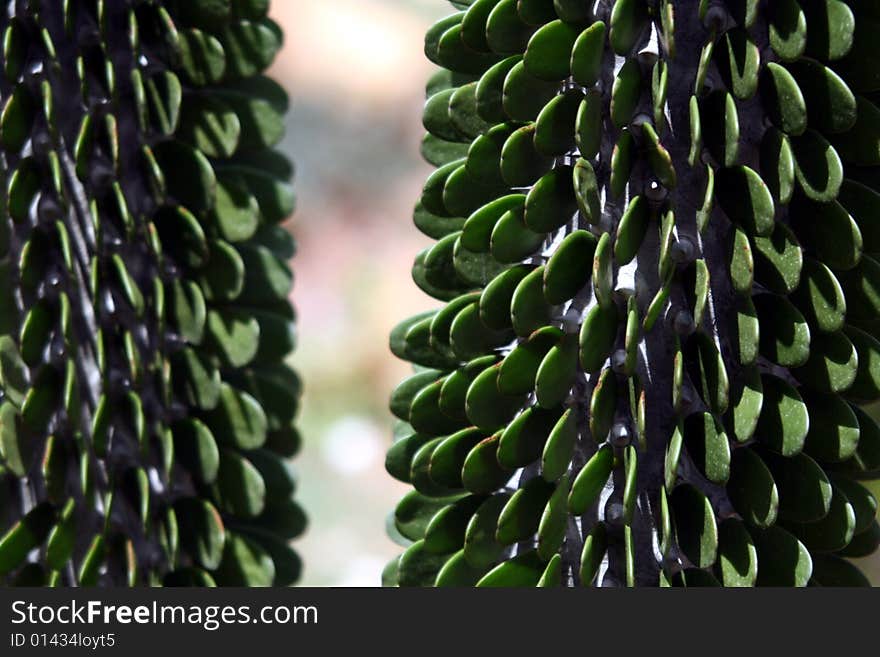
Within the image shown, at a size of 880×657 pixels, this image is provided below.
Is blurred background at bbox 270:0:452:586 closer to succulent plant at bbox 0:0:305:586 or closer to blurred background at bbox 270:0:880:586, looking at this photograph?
blurred background at bbox 270:0:880:586

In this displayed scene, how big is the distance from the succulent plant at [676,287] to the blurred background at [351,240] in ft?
1.64

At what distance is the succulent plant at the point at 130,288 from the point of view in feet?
1.14

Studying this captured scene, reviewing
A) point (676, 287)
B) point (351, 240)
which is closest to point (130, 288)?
point (676, 287)

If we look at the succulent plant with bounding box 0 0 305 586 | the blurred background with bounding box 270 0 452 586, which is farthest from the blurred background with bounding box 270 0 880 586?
the succulent plant with bounding box 0 0 305 586

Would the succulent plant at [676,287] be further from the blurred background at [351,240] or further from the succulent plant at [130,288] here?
the blurred background at [351,240]

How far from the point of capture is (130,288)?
34 centimetres

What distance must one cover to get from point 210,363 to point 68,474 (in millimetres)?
58

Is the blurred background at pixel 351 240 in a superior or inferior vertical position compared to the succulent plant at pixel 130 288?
superior

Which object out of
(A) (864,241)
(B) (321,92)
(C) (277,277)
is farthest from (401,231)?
(A) (864,241)

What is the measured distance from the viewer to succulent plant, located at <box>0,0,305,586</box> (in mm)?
349

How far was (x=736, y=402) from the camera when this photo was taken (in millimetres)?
278

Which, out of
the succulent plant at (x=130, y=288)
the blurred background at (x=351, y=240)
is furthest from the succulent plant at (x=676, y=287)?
the blurred background at (x=351, y=240)

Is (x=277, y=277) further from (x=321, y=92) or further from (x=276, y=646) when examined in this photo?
(x=321, y=92)

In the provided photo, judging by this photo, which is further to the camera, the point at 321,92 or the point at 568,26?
the point at 321,92
